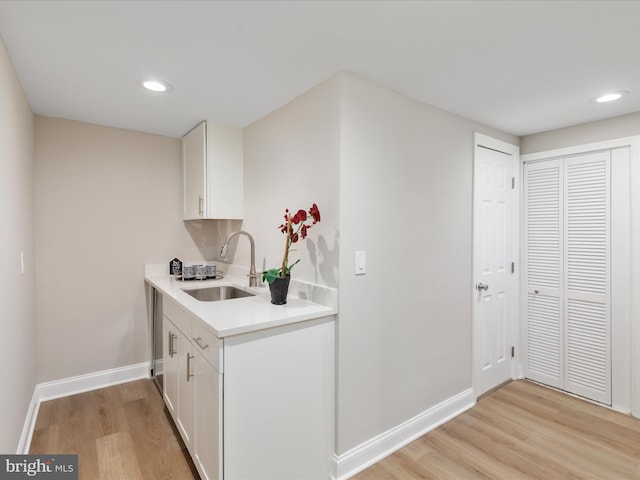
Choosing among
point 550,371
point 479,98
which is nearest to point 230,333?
point 479,98

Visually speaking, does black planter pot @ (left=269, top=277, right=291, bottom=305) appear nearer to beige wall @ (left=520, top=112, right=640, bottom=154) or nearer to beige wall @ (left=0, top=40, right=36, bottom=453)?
beige wall @ (left=0, top=40, right=36, bottom=453)

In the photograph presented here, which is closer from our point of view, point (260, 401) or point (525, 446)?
point (260, 401)

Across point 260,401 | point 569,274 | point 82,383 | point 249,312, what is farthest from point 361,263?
point 82,383

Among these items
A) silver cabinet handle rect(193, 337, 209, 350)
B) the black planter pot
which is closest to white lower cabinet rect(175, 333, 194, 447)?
silver cabinet handle rect(193, 337, 209, 350)

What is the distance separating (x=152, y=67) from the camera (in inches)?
70.9

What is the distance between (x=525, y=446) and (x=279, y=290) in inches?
72.1

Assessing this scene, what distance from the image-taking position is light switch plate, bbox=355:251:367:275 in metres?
1.90

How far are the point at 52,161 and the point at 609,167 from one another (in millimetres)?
4248

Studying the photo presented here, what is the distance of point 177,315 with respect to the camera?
2129mm

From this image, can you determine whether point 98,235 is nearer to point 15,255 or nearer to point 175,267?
A: point 175,267

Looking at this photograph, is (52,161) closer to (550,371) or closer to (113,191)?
(113,191)

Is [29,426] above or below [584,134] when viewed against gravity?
below

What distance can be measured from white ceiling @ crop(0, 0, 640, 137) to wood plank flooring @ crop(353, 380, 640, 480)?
2183 mm

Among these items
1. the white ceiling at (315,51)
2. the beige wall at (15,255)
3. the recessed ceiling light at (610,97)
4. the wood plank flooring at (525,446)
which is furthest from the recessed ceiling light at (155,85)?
the recessed ceiling light at (610,97)
